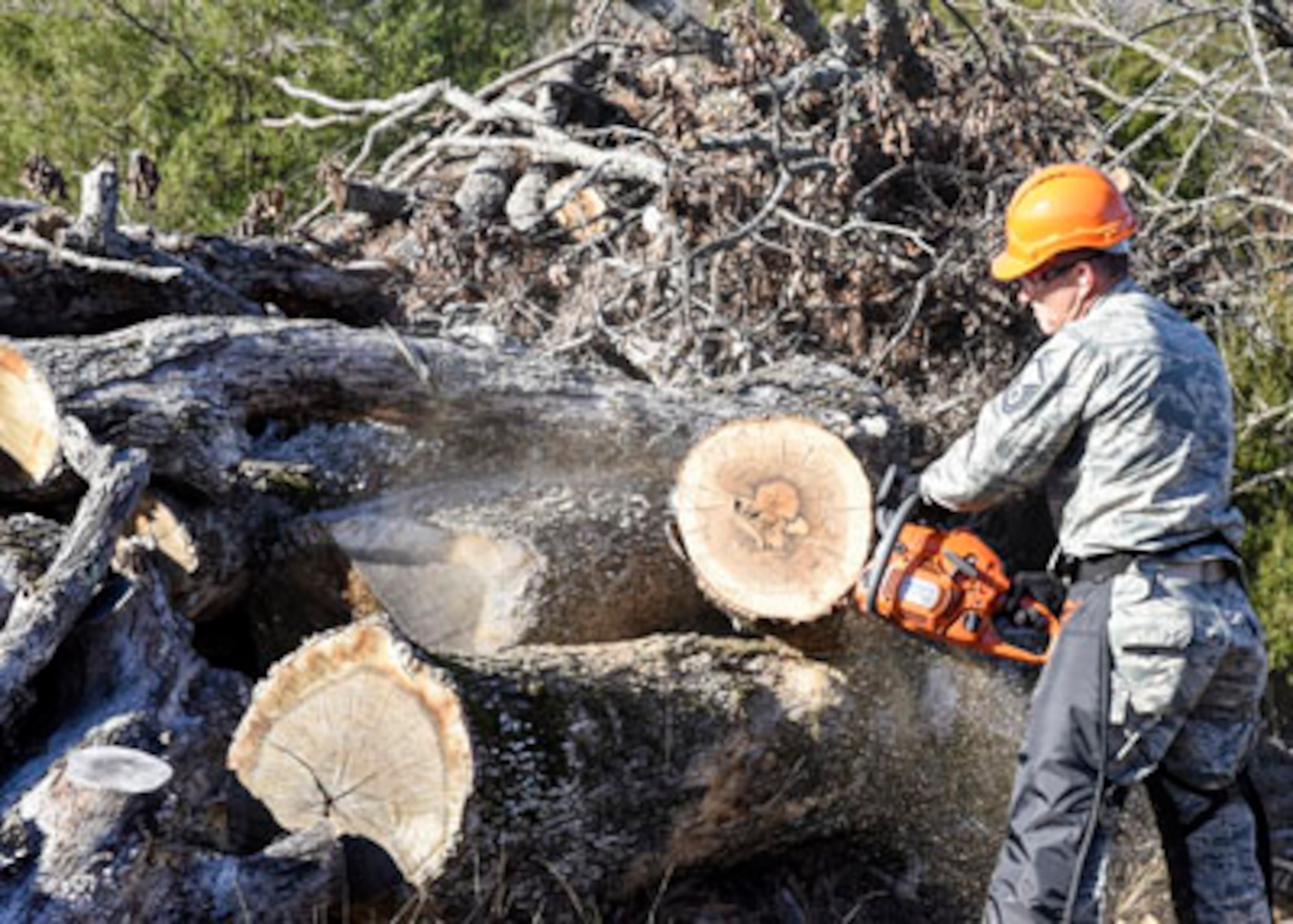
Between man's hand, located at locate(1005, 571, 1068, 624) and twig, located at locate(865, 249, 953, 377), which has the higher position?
twig, located at locate(865, 249, 953, 377)

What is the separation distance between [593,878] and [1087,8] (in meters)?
6.21

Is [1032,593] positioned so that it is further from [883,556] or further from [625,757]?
[625,757]

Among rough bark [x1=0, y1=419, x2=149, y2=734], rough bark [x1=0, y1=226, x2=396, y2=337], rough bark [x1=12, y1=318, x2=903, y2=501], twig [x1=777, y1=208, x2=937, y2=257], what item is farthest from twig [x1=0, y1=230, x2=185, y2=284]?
twig [x1=777, y1=208, x2=937, y2=257]

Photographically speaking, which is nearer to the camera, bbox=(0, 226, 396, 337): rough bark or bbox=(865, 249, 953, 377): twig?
bbox=(0, 226, 396, 337): rough bark

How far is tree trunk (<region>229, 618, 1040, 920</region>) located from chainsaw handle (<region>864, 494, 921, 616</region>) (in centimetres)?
58

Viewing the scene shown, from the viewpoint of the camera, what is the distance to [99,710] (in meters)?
3.25

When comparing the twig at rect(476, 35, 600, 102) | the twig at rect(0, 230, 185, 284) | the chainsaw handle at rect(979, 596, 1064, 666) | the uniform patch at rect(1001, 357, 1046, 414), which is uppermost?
the twig at rect(476, 35, 600, 102)

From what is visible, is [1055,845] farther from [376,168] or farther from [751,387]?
[376,168]

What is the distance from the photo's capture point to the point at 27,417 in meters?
3.91

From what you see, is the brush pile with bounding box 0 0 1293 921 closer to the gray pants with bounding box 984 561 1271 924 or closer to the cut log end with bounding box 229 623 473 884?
the cut log end with bounding box 229 623 473 884

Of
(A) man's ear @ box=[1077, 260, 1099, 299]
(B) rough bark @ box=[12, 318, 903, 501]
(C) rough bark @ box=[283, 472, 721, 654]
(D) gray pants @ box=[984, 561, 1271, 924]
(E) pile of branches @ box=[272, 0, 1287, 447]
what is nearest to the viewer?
(D) gray pants @ box=[984, 561, 1271, 924]

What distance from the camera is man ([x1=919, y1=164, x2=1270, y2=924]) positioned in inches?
119

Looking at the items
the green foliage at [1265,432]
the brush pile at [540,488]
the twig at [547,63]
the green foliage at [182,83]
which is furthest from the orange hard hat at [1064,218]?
the green foliage at [182,83]

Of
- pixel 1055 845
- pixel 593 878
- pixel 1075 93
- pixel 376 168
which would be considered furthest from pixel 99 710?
pixel 376 168
